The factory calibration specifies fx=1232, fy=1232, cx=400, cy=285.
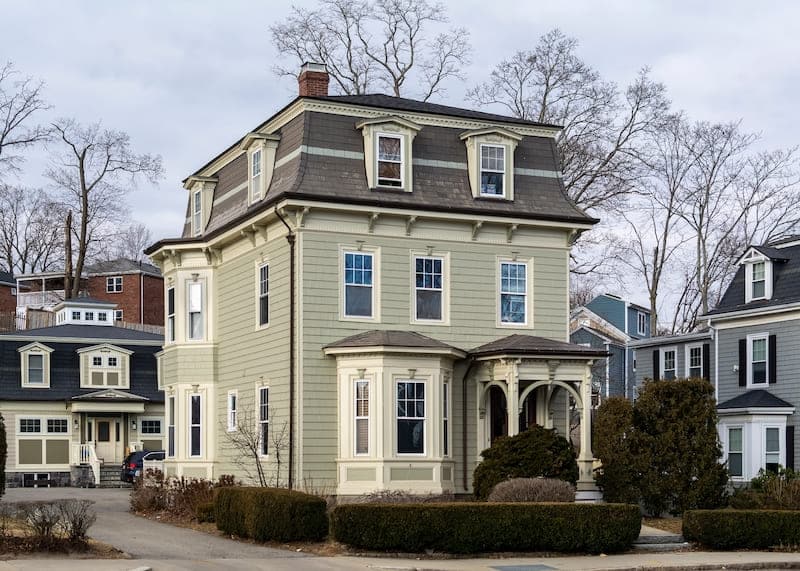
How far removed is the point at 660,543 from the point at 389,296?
29.4 ft

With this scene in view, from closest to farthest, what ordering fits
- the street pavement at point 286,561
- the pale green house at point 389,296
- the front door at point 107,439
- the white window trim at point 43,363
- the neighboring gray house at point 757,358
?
the street pavement at point 286,561
the pale green house at point 389,296
the neighboring gray house at point 757,358
the white window trim at point 43,363
the front door at point 107,439

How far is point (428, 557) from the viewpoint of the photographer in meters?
22.1

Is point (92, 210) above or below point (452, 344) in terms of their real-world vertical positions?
above

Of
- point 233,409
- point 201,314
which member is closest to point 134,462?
point 201,314

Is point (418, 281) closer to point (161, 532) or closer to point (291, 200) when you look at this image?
point (291, 200)

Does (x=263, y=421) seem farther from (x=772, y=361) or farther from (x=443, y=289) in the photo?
(x=772, y=361)

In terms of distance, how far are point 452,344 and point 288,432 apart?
15.1ft

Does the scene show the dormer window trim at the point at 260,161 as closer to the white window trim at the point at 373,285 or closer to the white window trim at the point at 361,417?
the white window trim at the point at 373,285

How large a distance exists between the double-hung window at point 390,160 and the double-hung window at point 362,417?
509 cm

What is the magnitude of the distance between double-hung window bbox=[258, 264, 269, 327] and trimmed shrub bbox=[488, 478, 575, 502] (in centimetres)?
849

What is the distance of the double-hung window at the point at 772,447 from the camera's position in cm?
3994

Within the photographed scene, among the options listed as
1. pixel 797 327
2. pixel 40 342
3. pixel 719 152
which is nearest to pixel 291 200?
pixel 797 327

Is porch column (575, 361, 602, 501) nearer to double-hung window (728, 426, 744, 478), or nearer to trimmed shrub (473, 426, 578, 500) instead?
trimmed shrub (473, 426, 578, 500)

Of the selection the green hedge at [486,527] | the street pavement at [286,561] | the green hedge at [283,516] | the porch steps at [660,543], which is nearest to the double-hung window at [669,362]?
the street pavement at [286,561]
